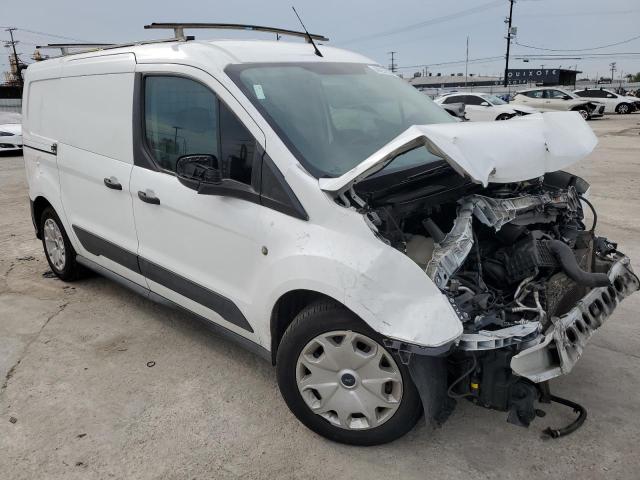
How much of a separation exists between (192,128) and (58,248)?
249 centimetres

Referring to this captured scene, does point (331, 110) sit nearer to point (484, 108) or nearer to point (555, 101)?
point (484, 108)

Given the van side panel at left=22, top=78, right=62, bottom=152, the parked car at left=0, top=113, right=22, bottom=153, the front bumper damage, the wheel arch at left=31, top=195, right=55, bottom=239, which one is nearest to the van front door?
the front bumper damage

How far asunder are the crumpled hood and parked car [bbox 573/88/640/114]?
30220 mm

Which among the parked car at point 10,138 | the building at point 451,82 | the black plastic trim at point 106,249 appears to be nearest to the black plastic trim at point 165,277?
the black plastic trim at point 106,249

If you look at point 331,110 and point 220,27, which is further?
point 220,27

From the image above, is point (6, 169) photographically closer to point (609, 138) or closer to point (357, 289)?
point (357, 289)

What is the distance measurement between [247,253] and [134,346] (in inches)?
58.5

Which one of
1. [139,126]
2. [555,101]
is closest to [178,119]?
[139,126]

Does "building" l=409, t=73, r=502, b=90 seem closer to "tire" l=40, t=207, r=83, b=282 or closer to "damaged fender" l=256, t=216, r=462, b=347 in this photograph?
"tire" l=40, t=207, r=83, b=282

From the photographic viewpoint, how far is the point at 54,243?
497cm

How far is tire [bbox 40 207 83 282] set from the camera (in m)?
4.74

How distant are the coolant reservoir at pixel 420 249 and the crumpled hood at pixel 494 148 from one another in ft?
1.66

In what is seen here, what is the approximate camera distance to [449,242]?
258 centimetres

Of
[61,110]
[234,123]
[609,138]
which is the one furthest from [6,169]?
[609,138]
